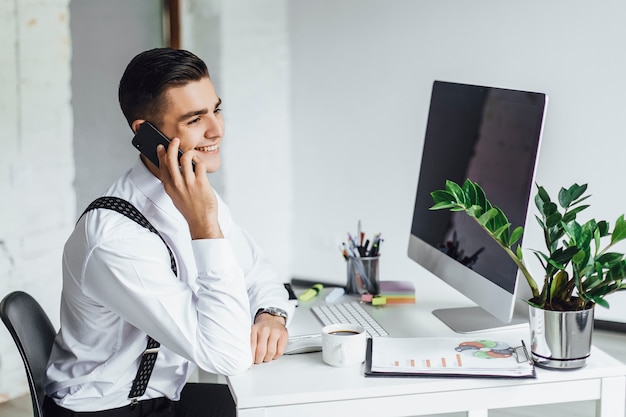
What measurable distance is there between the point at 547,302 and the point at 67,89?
2189 millimetres

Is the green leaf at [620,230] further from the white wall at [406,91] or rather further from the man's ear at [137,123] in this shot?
the white wall at [406,91]

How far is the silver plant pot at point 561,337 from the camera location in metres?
1.37

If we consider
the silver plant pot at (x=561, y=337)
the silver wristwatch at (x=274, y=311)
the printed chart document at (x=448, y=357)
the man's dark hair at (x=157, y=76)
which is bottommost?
the printed chart document at (x=448, y=357)

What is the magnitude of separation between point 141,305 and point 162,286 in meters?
0.05

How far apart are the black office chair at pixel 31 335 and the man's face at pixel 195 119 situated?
443mm

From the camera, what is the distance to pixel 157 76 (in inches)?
64.0

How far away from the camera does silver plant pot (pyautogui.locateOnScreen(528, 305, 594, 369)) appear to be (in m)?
1.37

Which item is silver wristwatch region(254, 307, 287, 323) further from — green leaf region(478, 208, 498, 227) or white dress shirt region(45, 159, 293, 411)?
green leaf region(478, 208, 498, 227)

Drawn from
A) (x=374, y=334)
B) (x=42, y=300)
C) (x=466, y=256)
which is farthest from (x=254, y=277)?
(x=42, y=300)

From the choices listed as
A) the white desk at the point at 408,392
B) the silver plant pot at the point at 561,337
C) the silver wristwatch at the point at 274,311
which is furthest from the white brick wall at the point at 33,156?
the silver plant pot at the point at 561,337

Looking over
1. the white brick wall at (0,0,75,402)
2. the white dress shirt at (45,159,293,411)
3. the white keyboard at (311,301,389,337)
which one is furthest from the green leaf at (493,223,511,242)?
the white brick wall at (0,0,75,402)

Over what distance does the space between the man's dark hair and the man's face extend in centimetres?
1

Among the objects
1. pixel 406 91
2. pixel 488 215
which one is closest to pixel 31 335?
pixel 488 215

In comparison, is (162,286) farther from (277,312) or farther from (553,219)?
(553,219)
